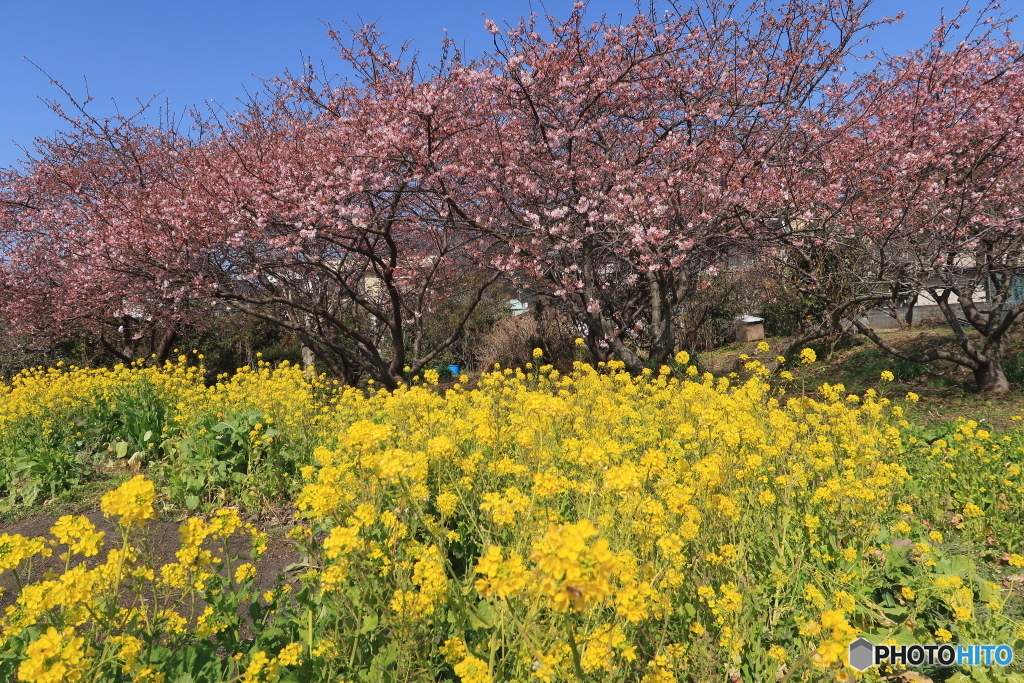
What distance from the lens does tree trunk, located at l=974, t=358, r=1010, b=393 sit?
8148 millimetres

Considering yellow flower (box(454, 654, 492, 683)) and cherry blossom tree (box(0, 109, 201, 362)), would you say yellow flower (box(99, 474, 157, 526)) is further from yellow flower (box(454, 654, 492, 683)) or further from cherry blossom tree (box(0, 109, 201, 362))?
cherry blossom tree (box(0, 109, 201, 362))

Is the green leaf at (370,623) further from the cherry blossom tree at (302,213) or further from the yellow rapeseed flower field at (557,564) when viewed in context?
the cherry blossom tree at (302,213)

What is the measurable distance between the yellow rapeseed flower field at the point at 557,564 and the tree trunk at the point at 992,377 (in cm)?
413

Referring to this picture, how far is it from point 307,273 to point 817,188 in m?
8.24

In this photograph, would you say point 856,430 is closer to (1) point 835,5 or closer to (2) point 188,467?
(2) point 188,467

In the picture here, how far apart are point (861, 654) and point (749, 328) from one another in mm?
14781

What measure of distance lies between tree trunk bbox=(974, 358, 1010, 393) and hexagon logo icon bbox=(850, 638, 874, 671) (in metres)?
7.57

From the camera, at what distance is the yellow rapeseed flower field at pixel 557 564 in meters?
1.96

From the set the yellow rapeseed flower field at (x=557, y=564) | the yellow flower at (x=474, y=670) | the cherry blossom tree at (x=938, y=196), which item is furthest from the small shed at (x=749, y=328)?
the yellow flower at (x=474, y=670)

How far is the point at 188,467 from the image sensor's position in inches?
203

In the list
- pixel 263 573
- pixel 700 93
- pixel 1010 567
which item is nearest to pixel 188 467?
pixel 263 573

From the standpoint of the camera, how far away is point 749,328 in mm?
16203

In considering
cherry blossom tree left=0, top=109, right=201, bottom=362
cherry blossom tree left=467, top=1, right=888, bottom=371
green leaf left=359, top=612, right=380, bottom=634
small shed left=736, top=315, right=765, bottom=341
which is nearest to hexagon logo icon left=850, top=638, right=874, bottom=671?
green leaf left=359, top=612, right=380, bottom=634

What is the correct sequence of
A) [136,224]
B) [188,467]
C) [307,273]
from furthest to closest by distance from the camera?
[307,273] < [136,224] < [188,467]
